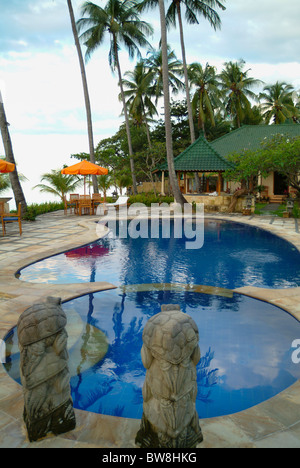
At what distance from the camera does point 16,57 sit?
12156 mm

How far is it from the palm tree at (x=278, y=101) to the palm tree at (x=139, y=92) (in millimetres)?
13661

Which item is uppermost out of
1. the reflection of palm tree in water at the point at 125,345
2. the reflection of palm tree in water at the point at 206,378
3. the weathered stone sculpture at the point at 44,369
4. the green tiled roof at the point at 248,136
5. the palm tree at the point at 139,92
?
the palm tree at the point at 139,92

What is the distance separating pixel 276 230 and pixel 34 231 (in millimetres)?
Answer: 9551

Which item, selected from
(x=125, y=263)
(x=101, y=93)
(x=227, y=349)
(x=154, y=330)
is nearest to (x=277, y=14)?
(x=101, y=93)

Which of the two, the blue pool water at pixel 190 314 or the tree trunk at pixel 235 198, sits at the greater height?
the tree trunk at pixel 235 198

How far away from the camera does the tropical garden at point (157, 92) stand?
21.0 meters

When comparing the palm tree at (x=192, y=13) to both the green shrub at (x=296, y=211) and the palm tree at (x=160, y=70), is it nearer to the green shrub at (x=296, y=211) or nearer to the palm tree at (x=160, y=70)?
the palm tree at (x=160, y=70)

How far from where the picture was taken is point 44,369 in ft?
8.66

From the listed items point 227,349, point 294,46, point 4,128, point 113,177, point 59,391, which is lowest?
point 227,349

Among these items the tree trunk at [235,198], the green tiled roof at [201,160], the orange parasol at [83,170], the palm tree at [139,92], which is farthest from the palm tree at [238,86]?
the orange parasol at [83,170]

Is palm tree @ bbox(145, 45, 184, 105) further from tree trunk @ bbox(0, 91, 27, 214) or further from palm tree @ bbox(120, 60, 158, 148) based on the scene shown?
tree trunk @ bbox(0, 91, 27, 214)

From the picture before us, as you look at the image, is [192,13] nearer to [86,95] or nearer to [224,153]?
[224,153]

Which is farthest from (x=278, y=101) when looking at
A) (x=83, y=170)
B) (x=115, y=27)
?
(x=83, y=170)

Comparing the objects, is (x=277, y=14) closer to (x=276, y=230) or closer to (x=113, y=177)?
(x=276, y=230)
